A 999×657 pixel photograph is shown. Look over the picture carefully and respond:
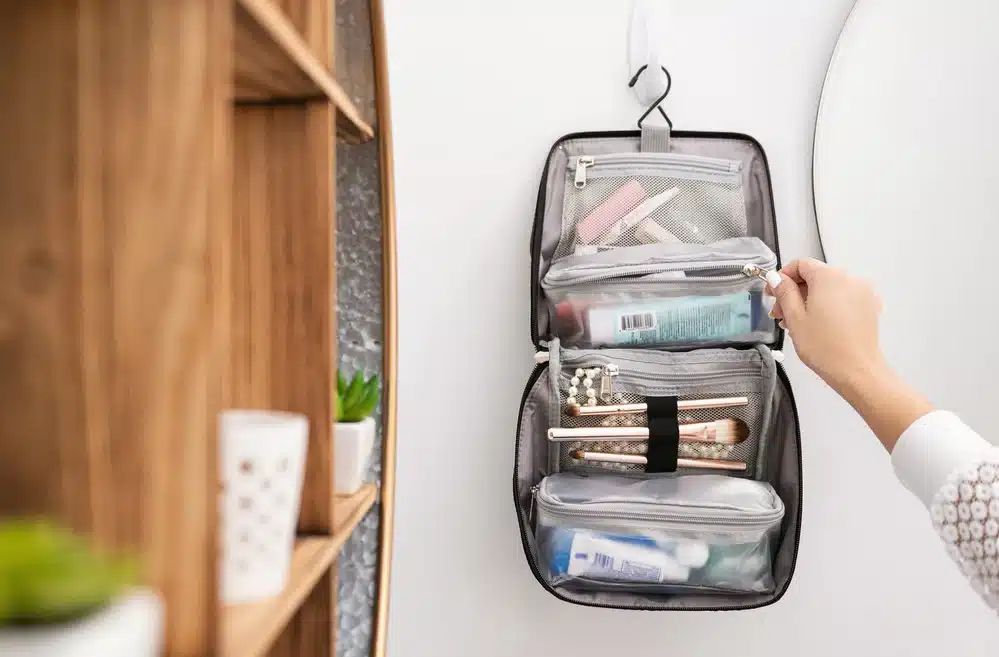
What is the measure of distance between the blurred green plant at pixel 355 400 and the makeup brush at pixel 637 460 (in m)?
0.28

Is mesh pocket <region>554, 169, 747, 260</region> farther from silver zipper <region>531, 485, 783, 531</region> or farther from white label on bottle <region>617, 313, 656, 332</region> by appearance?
silver zipper <region>531, 485, 783, 531</region>

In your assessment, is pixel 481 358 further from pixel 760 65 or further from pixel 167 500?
pixel 167 500

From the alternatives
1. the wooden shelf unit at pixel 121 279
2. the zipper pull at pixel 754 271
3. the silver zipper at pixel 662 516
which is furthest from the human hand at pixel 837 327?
the wooden shelf unit at pixel 121 279

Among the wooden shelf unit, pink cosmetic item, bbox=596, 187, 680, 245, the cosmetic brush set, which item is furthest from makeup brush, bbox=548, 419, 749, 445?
the wooden shelf unit

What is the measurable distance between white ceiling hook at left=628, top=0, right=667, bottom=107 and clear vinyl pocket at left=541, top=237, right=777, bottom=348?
20 centimetres

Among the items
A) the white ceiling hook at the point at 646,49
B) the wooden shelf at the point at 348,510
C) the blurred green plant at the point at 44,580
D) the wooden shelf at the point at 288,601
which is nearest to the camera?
the blurred green plant at the point at 44,580

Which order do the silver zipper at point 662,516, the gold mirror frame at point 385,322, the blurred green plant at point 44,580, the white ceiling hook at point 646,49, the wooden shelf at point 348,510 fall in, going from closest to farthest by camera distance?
the blurred green plant at point 44,580 → the wooden shelf at point 348,510 → the gold mirror frame at point 385,322 → the silver zipper at point 662,516 → the white ceiling hook at point 646,49

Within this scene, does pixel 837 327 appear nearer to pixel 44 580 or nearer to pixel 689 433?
pixel 689 433

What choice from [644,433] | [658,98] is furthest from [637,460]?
[658,98]

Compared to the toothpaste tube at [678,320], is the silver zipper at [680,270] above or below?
above

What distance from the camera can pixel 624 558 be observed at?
0.74 m

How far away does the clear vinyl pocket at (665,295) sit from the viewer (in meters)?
0.75

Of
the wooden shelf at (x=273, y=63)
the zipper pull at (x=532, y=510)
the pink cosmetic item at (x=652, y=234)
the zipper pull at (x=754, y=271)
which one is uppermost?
the wooden shelf at (x=273, y=63)

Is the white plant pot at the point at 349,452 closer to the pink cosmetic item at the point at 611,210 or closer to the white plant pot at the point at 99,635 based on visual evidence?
the white plant pot at the point at 99,635
